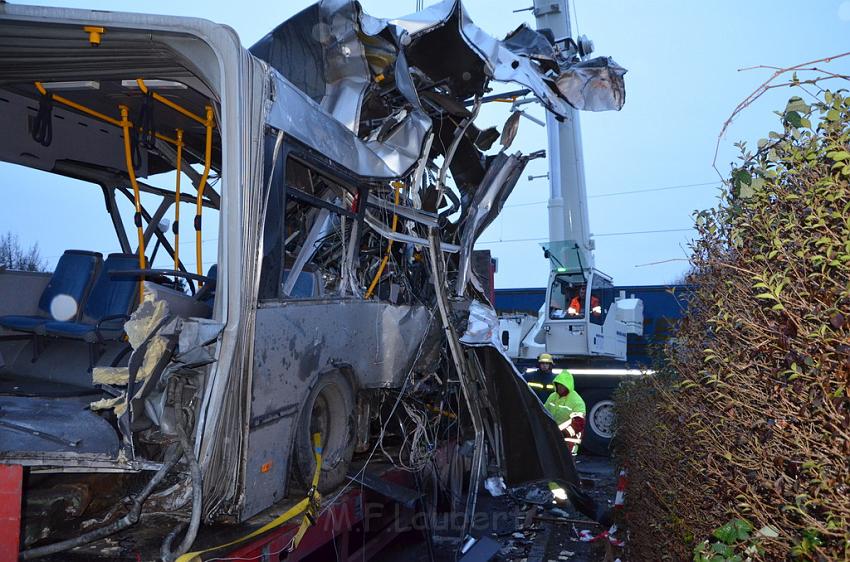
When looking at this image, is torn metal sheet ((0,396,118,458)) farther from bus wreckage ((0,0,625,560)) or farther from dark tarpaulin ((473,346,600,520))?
dark tarpaulin ((473,346,600,520))

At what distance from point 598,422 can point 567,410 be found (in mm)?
3633

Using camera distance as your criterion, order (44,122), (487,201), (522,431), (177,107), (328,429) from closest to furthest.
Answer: (328,429) → (177,107) → (44,122) → (522,431) → (487,201)

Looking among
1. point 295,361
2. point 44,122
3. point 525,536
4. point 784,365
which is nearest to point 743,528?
point 784,365

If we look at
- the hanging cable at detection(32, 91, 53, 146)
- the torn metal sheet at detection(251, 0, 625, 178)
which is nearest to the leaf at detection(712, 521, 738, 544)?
the torn metal sheet at detection(251, 0, 625, 178)

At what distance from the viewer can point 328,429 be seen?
3697mm

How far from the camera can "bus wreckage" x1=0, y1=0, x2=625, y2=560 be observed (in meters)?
2.78

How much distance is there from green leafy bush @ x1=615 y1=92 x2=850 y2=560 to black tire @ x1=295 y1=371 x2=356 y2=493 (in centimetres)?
189

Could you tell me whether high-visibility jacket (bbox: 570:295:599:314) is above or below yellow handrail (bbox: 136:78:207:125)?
below

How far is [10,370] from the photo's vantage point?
4.71m

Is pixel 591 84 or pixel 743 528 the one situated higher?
pixel 591 84

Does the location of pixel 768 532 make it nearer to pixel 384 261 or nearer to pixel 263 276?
pixel 263 276

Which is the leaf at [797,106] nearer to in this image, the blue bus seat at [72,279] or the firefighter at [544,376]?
the blue bus seat at [72,279]

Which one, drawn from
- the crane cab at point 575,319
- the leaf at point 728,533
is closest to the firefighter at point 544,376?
the crane cab at point 575,319

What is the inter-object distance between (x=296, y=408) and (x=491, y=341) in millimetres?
1834
